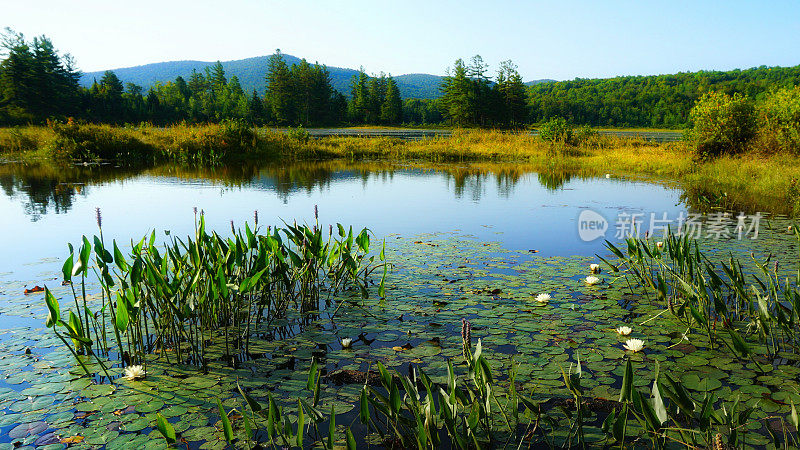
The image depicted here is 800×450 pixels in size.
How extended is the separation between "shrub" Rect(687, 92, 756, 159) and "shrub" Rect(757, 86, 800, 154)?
42 centimetres

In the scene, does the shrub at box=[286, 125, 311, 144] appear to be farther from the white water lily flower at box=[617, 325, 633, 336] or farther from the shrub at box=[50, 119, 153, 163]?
the white water lily flower at box=[617, 325, 633, 336]

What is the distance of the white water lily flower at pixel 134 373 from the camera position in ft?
9.39

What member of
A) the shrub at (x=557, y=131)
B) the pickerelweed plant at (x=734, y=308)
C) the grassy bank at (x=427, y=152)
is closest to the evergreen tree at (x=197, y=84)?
the grassy bank at (x=427, y=152)

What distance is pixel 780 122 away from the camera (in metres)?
14.3

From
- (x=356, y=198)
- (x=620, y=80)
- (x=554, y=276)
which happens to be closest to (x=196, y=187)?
(x=356, y=198)

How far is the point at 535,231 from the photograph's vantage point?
773 centimetres

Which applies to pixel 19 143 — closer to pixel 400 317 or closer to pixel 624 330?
pixel 400 317

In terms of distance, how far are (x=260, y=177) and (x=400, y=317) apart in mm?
12038

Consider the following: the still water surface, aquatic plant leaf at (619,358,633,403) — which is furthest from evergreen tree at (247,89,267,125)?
aquatic plant leaf at (619,358,633,403)

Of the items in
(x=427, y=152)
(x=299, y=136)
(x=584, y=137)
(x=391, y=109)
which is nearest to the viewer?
(x=299, y=136)

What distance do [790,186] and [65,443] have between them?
42.1ft

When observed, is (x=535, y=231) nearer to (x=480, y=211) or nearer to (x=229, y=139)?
(x=480, y=211)

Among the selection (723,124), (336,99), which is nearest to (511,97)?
(336,99)

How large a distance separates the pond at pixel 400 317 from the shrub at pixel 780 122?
270 inches
